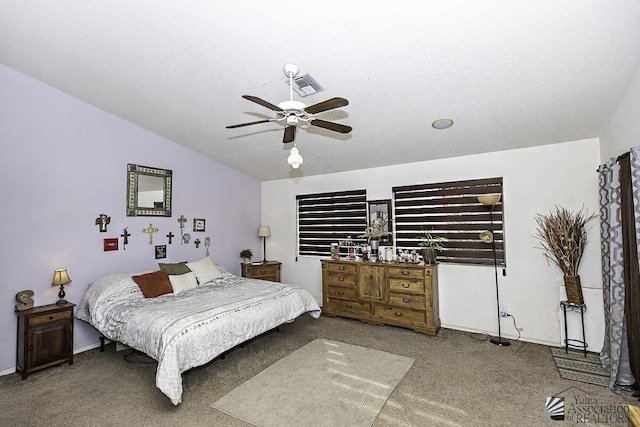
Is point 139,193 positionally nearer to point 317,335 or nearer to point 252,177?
point 252,177

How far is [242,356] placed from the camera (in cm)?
358

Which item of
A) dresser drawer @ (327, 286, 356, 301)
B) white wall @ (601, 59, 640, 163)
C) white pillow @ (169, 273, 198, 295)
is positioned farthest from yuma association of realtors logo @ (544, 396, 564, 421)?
white pillow @ (169, 273, 198, 295)

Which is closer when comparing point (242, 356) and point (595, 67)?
point (595, 67)

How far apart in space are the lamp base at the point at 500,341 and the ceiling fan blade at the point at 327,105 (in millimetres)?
3558

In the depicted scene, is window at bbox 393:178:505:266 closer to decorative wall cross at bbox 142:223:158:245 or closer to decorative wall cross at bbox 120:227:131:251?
decorative wall cross at bbox 142:223:158:245

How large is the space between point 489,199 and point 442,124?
1175mm

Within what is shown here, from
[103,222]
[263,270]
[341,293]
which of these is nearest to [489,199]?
[341,293]

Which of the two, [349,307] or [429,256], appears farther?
[349,307]

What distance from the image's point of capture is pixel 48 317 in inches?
128

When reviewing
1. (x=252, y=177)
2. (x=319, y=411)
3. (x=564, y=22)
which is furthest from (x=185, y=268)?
(x=564, y=22)

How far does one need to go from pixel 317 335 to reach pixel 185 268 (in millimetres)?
2140

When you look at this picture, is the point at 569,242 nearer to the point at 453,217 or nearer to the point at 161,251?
the point at 453,217

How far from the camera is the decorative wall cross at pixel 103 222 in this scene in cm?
397

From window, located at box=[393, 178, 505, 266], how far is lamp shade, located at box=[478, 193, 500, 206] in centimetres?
30
